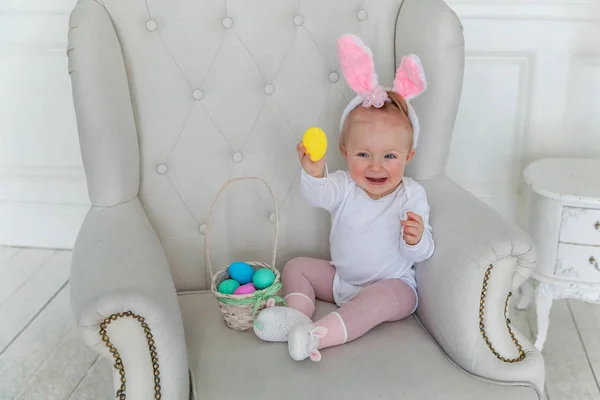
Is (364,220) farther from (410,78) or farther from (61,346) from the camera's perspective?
(61,346)

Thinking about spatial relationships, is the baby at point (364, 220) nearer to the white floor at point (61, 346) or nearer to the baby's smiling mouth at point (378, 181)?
the baby's smiling mouth at point (378, 181)

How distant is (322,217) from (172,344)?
0.56 m

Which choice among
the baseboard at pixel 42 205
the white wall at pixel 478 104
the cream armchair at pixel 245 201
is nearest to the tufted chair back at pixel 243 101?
the cream armchair at pixel 245 201

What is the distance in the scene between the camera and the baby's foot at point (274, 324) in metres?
1.26

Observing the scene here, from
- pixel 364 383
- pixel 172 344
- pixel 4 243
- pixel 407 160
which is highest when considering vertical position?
pixel 407 160

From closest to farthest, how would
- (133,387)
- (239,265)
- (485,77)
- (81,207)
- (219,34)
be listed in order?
(133,387), (239,265), (219,34), (485,77), (81,207)

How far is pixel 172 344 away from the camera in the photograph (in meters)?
1.12

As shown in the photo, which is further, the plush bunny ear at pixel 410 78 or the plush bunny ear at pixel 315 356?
the plush bunny ear at pixel 410 78

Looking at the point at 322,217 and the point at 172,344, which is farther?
the point at 322,217

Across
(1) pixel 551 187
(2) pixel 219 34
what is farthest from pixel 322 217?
(1) pixel 551 187

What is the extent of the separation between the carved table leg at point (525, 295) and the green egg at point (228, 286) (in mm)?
1034

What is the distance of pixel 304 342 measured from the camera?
120 centimetres

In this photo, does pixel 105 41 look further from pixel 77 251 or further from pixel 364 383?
pixel 364 383

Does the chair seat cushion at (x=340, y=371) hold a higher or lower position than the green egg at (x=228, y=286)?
lower
